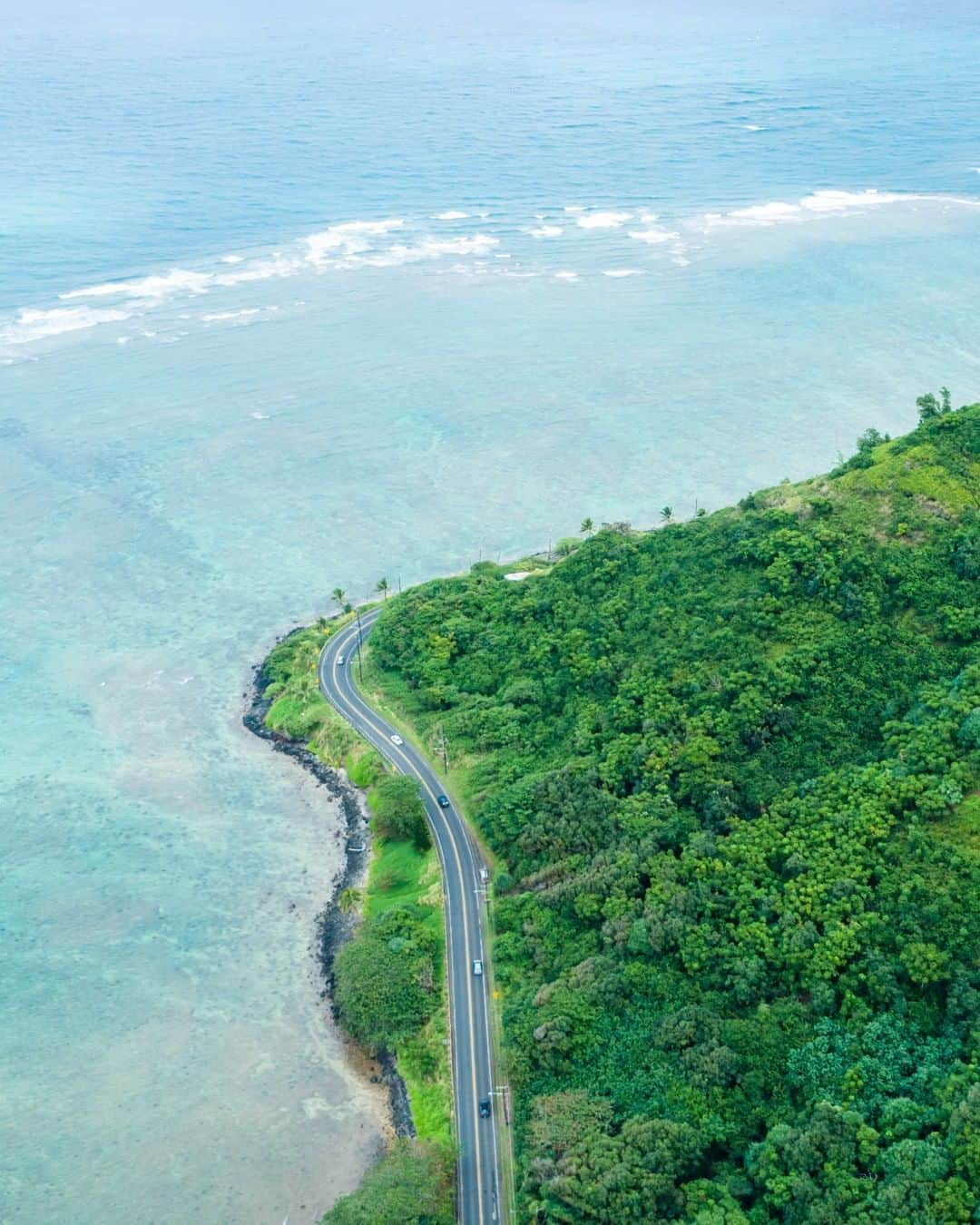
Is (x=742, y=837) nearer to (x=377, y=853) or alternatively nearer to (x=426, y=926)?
(x=426, y=926)

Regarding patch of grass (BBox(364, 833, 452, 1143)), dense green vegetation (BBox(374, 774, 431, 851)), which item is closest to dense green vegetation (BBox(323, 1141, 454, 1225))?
patch of grass (BBox(364, 833, 452, 1143))

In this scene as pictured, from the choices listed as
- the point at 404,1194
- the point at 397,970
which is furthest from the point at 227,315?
the point at 404,1194

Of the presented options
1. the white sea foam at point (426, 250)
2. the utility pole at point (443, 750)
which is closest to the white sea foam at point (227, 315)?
the white sea foam at point (426, 250)

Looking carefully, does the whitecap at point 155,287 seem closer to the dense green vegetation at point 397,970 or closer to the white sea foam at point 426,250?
the white sea foam at point 426,250

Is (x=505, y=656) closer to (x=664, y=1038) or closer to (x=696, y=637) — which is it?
(x=696, y=637)

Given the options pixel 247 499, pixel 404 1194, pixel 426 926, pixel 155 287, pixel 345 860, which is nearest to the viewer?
pixel 404 1194

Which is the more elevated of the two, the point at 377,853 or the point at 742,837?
the point at 742,837
